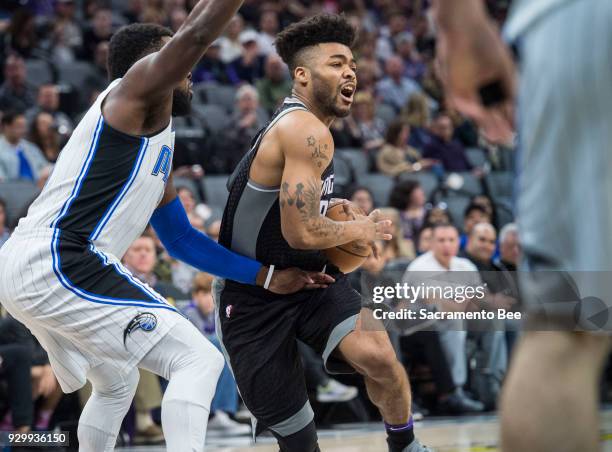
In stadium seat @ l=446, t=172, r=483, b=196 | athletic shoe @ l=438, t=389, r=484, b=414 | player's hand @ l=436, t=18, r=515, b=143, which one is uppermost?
player's hand @ l=436, t=18, r=515, b=143

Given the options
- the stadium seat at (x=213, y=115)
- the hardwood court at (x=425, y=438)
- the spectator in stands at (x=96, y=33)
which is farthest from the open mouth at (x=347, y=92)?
the spectator in stands at (x=96, y=33)

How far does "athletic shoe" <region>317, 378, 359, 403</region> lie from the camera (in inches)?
304

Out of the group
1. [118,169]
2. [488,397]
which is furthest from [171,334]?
[488,397]

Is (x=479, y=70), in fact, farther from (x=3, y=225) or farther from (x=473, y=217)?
(x=473, y=217)

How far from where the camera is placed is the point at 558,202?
6.52 ft

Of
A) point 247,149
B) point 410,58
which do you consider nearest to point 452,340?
point 247,149

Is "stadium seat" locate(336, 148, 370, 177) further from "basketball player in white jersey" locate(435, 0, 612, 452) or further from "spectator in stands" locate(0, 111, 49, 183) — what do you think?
"basketball player in white jersey" locate(435, 0, 612, 452)

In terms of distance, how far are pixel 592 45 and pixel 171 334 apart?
8.01 feet

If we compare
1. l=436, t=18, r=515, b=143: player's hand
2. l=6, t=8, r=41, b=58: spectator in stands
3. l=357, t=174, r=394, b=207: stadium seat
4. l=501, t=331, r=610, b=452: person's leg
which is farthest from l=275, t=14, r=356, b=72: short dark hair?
l=6, t=8, r=41, b=58: spectator in stands

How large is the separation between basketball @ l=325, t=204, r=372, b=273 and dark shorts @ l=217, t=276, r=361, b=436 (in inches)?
4.9

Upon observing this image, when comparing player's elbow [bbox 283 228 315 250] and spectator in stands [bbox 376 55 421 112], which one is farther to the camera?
spectator in stands [bbox 376 55 421 112]

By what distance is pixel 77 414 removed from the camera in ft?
22.6

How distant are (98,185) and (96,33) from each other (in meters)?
8.32

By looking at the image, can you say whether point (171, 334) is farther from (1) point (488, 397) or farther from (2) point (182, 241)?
(1) point (488, 397)
